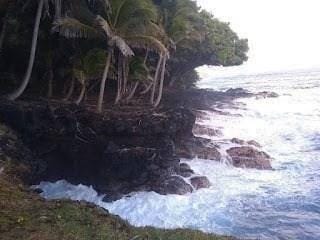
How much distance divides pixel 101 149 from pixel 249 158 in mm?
6984

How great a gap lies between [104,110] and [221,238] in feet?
40.1

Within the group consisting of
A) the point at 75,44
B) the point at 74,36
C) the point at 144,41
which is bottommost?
the point at 75,44

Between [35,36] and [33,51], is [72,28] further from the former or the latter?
[33,51]

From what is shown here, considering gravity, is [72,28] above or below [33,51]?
above

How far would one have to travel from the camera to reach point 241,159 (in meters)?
20.9

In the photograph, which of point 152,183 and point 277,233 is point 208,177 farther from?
point 277,233

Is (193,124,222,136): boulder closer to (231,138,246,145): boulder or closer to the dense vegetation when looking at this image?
(231,138,246,145): boulder

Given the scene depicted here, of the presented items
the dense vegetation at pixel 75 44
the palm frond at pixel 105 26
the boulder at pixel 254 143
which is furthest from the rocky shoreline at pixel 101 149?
the boulder at pixel 254 143

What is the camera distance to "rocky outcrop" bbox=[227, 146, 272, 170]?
2041cm

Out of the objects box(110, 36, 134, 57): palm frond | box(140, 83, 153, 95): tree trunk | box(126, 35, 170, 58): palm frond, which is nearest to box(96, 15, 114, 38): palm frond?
box(110, 36, 134, 57): palm frond

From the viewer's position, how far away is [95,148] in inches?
691

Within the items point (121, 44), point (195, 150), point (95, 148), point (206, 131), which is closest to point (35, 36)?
point (121, 44)

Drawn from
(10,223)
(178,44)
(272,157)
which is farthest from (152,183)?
(178,44)

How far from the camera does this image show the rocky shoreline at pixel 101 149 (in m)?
16.9
